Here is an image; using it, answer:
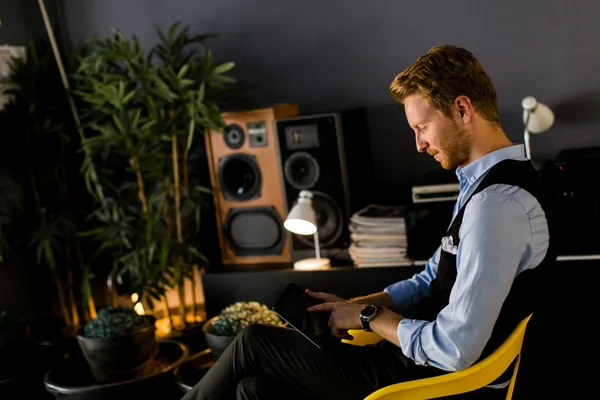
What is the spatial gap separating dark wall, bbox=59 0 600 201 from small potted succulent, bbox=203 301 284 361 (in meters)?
0.95

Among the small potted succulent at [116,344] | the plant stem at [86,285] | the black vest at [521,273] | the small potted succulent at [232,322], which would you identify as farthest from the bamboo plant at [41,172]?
the black vest at [521,273]

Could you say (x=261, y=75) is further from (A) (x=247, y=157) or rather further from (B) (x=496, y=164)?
(B) (x=496, y=164)

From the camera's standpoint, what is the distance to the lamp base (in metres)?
3.05

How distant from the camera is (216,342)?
276 centimetres

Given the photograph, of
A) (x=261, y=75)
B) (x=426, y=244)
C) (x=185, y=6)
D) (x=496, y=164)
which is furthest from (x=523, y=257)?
(x=185, y=6)

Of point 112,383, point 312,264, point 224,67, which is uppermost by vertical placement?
point 224,67

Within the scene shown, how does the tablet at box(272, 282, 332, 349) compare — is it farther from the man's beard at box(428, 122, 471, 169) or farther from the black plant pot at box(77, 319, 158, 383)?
the black plant pot at box(77, 319, 158, 383)

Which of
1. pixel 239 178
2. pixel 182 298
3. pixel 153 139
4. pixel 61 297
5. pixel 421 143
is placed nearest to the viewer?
pixel 421 143

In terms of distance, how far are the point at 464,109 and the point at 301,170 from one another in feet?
5.07

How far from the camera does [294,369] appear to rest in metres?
1.87

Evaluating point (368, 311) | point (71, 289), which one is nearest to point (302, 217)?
point (368, 311)

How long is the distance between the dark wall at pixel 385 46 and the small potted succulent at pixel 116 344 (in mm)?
1295

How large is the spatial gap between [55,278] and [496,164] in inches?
107

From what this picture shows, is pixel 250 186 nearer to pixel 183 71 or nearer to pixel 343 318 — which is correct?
pixel 183 71
